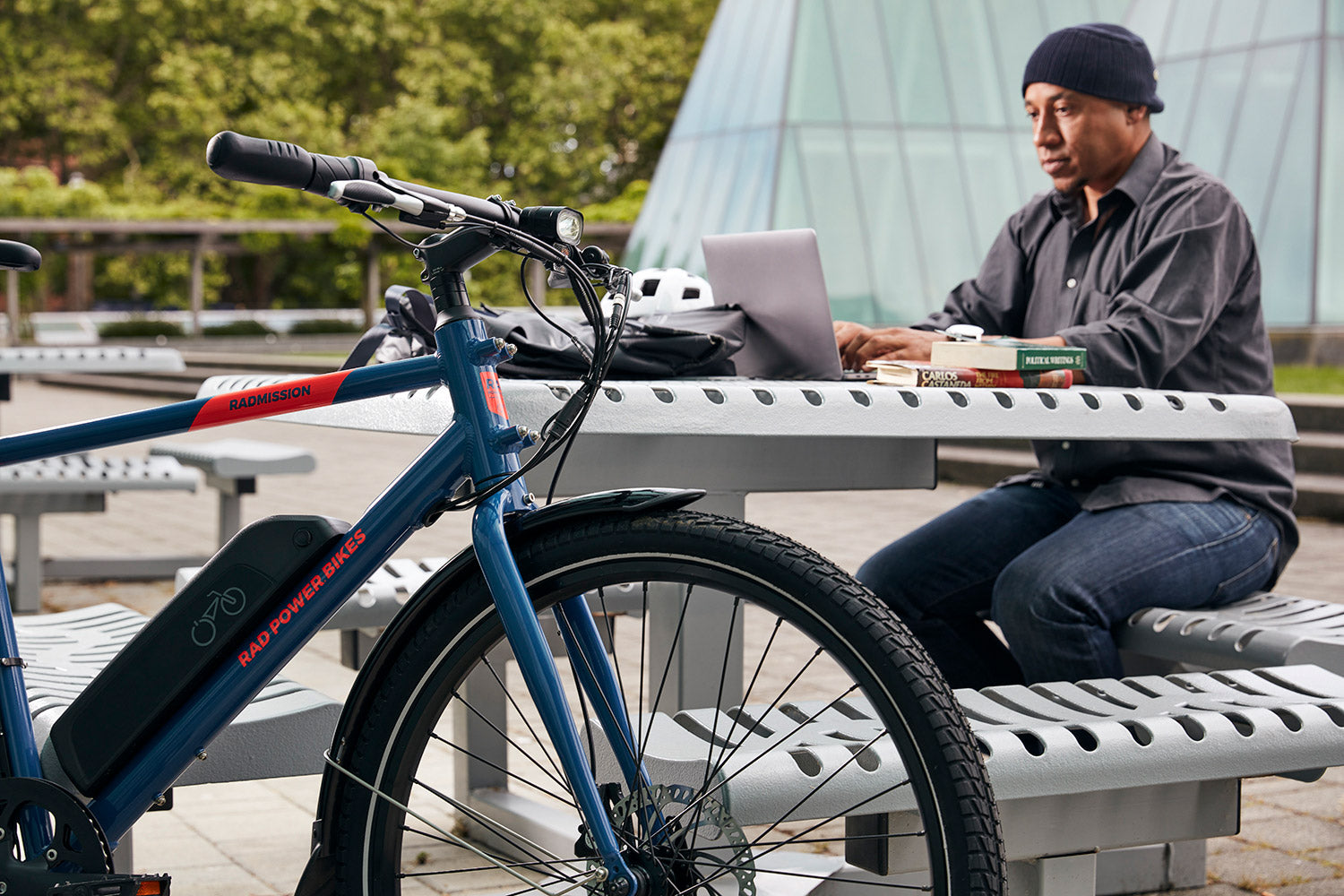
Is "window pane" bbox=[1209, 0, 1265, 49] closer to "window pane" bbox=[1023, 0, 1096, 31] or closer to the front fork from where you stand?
"window pane" bbox=[1023, 0, 1096, 31]

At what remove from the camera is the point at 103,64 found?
43.7 m

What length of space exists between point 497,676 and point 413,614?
153 mm

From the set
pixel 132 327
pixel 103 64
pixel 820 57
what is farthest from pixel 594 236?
pixel 103 64

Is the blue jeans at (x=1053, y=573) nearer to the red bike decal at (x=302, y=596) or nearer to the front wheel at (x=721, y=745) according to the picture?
the front wheel at (x=721, y=745)

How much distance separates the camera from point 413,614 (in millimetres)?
1984

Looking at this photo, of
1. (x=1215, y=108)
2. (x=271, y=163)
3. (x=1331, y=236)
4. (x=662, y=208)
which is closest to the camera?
(x=271, y=163)

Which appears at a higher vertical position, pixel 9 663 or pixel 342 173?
pixel 342 173

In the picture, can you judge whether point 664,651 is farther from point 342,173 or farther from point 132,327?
point 132,327

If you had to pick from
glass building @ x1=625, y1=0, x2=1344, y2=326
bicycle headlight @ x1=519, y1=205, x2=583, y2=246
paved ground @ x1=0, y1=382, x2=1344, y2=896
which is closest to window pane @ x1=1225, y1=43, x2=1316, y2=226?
glass building @ x1=625, y1=0, x2=1344, y2=326

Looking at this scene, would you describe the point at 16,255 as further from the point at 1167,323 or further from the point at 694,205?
the point at 694,205

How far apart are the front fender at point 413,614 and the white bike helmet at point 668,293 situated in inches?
47.5

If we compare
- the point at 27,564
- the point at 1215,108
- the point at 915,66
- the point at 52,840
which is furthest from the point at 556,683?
the point at 915,66

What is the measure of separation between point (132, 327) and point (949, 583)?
118 feet

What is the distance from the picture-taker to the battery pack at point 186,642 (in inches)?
81.9
